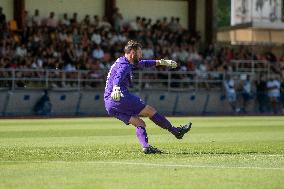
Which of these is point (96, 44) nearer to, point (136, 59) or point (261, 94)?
point (261, 94)

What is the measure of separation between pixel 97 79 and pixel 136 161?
77.6 feet

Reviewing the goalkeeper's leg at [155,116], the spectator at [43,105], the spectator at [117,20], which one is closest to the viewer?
the goalkeeper's leg at [155,116]

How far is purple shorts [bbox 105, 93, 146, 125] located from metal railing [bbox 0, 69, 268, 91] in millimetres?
19256

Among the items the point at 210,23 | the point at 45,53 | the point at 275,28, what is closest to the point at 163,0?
the point at 210,23

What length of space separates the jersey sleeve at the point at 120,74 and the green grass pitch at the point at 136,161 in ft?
4.19

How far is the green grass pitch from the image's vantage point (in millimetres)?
10109

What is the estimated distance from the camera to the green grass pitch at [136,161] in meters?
10.1

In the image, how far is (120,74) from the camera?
14.8 meters

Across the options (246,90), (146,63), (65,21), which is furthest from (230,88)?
(146,63)

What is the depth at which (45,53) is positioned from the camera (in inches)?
1390

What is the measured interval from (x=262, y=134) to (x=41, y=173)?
11.3 m

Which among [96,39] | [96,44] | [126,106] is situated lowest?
[126,106]

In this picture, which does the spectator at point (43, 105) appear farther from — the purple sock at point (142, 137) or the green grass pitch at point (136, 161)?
the purple sock at point (142, 137)

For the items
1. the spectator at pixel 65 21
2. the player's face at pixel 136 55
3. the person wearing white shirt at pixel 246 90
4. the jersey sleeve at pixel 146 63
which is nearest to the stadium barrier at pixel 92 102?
the person wearing white shirt at pixel 246 90
